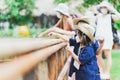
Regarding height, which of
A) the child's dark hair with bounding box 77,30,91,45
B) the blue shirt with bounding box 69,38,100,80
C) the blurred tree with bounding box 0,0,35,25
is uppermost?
the child's dark hair with bounding box 77,30,91,45

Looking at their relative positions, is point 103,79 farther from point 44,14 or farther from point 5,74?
point 44,14

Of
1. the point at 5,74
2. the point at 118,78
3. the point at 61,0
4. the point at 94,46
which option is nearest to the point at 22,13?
the point at 61,0

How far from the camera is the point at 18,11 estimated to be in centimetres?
3275

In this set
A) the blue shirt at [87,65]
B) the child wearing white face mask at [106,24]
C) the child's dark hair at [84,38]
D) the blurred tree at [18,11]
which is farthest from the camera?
the blurred tree at [18,11]

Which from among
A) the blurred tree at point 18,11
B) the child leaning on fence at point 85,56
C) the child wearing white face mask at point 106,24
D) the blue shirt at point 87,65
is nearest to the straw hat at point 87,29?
the child leaning on fence at point 85,56

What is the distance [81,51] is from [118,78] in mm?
3978

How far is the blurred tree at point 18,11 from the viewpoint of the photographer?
3238cm

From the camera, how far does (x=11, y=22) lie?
34156 millimetres

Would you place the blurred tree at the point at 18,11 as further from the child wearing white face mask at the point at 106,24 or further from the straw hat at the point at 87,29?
the straw hat at the point at 87,29

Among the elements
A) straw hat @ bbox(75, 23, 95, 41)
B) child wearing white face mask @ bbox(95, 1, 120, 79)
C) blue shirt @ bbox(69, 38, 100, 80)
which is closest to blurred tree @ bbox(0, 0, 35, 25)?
child wearing white face mask @ bbox(95, 1, 120, 79)

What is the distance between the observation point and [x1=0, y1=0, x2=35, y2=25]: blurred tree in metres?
32.4

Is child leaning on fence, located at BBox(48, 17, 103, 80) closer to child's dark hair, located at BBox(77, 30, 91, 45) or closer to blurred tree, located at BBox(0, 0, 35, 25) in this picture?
child's dark hair, located at BBox(77, 30, 91, 45)

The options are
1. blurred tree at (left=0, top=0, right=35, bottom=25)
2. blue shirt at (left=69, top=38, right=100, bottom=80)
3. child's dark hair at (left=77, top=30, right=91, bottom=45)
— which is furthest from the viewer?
blurred tree at (left=0, top=0, right=35, bottom=25)

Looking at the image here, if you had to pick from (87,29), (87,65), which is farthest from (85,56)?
(87,29)
